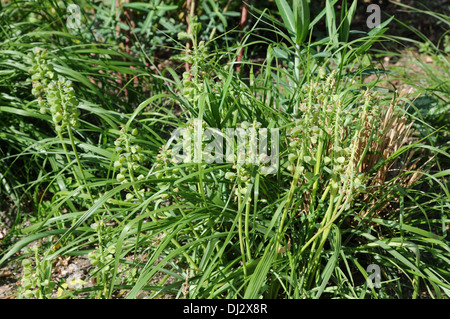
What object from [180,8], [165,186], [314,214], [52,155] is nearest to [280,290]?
[314,214]

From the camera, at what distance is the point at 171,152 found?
1.80 m

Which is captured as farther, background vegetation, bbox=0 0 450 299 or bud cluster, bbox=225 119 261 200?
background vegetation, bbox=0 0 450 299

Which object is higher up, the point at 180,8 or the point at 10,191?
the point at 180,8

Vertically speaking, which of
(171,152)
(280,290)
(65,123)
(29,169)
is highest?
(65,123)

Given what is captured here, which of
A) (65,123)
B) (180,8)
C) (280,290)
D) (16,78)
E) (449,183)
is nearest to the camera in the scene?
(65,123)

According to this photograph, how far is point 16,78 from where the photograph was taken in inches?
113

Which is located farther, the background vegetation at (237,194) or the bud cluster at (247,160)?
the background vegetation at (237,194)

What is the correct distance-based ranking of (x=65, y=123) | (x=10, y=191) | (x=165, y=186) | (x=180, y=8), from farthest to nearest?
1. (x=180, y=8)
2. (x=10, y=191)
3. (x=165, y=186)
4. (x=65, y=123)

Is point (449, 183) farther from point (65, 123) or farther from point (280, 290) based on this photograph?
point (65, 123)

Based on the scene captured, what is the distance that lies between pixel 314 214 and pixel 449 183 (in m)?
0.98

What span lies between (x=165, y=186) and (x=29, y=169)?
110 centimetres

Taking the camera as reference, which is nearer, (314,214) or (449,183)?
(314,214)

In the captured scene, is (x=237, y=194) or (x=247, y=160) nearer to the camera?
(x=247, y=160)

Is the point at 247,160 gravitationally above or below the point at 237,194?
above
